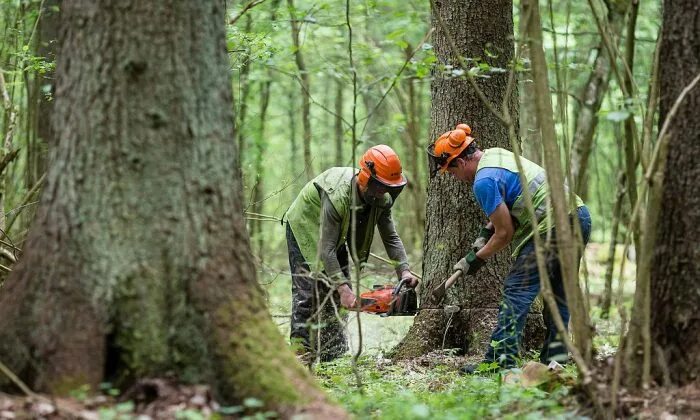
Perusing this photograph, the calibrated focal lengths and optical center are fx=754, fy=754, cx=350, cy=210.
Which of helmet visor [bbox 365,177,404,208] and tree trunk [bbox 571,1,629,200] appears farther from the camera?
tree trunk [bbox 571,1,629,200]

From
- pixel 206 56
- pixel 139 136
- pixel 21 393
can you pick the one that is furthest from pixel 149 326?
pixel 206 56

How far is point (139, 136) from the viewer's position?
346 centimetres

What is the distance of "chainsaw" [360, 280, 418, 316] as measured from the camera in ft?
21.5

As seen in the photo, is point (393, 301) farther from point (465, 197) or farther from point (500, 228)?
point (500, 228)

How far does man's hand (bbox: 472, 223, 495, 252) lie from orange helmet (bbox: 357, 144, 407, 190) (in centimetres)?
78

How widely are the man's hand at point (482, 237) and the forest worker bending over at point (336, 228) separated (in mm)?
767

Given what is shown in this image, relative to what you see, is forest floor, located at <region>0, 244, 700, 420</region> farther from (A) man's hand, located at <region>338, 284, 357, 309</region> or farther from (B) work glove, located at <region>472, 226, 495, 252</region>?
(B) work glove, located at <region>472, 226, 495, 252</region>

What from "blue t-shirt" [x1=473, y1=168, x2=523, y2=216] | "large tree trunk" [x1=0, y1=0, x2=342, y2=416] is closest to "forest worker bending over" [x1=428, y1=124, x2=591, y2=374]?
"blue t-shirt" [x1=473, y1=168, x2=523, y2=216]

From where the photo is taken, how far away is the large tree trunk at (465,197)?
6633 millimetres

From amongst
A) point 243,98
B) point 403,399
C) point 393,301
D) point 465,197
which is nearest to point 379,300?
point 393,301

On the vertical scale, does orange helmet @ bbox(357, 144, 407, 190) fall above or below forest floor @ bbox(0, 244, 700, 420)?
above

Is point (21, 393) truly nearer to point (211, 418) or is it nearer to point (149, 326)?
point (149, 326)

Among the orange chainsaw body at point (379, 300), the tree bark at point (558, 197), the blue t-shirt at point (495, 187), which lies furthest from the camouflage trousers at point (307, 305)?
the tree bark at point (558, 197)

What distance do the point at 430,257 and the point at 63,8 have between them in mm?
4112
